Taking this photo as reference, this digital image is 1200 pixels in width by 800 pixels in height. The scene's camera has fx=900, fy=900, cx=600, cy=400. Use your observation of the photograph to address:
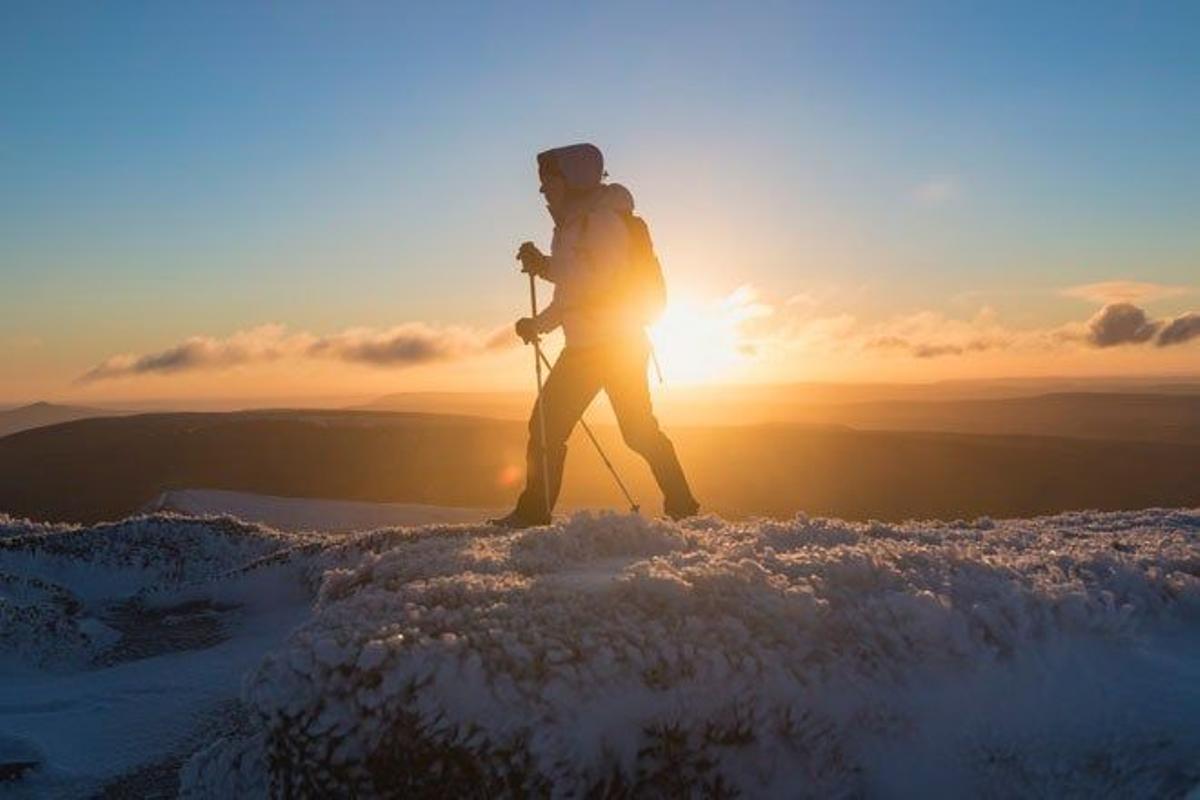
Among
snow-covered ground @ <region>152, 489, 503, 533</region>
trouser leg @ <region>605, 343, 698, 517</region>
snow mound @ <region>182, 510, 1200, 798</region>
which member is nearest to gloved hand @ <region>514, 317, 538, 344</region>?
trouser leg @ <region>605, 343, 698, 517</region>

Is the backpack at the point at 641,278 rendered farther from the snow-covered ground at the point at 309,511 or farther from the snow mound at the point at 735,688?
the snow-covered ground at the point at 309,511

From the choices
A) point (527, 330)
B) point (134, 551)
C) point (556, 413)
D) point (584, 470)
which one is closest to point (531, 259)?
point (527, 330)

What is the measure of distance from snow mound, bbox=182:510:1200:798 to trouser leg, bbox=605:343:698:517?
3310mm

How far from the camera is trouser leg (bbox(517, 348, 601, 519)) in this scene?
6.79 metres

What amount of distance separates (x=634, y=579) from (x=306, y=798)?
1.30 meters

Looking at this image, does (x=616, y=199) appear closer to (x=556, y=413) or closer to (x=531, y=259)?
(x=531, y=259)

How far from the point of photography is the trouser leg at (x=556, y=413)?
6793 millimetres

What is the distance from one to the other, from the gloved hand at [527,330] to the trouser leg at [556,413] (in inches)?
12.6

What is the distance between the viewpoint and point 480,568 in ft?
12.3

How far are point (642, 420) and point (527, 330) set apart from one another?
1.16 metres

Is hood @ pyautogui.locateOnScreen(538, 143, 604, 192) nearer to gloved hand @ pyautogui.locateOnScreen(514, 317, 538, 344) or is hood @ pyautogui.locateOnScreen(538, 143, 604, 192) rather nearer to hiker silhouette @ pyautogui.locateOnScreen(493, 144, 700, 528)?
hiker silhouette @ pyautogui.locateOnScreen(493, 144, 700, 528)

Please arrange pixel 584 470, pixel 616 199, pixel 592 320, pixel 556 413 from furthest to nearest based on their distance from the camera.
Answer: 1. pixel 584 470
2. pixel 556 413
3. pixel 592 320
4. pixel 616 199

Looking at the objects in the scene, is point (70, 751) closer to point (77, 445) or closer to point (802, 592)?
point (802, 592)

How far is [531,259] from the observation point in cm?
721
